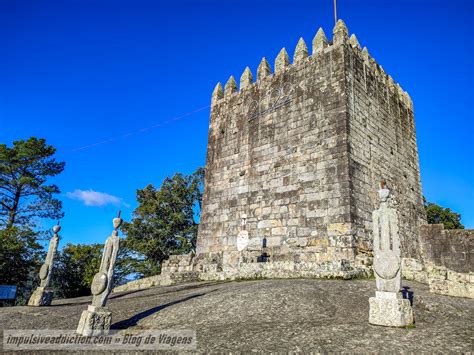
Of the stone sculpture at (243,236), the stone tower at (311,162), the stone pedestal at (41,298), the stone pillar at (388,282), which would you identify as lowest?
the stone pedestal at (41,298)

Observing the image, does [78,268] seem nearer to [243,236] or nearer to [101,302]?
[243,236]

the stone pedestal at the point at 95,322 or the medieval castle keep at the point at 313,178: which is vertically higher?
the medieval castle keep at the point at 313,178

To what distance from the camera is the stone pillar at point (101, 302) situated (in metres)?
5.30

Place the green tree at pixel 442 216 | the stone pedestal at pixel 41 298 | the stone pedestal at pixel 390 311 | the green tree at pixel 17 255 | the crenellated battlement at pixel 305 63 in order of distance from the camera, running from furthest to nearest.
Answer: the green tree at pixel 442 216
the green tree at pixel 17 255
the crenellated battlement at pixel 305 63
the stone pedestal at pixel 41 298
the stone pedestal at pixel 390 311

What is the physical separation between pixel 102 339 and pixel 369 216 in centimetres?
927

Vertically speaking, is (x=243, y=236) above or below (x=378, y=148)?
below

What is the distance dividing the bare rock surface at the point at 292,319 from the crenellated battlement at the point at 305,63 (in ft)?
30.6

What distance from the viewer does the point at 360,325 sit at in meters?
4.98

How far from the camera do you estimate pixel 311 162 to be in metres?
12.0

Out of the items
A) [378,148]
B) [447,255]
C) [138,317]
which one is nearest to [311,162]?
[378,148]

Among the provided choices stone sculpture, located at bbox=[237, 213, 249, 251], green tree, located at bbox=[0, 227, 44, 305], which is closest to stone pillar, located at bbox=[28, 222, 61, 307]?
stone sculpture, located at bbox=[237, 213, 249, 251]

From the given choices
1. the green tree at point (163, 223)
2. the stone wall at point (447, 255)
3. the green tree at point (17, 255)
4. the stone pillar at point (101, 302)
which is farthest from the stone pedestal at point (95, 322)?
the green tree at point (163, 223)

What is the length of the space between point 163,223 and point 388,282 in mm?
25112

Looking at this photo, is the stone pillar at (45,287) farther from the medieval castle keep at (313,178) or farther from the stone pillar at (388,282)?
the stone pillar at (388,282)
